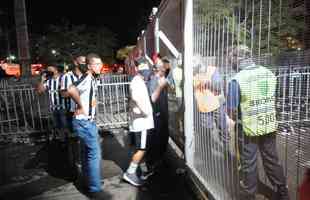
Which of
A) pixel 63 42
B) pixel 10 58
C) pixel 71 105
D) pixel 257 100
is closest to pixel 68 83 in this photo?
pixel 71 105

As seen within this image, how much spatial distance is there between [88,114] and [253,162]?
2299mm

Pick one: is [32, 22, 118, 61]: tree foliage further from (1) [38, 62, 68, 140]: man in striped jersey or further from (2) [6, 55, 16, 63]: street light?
(1) [38, 62, 68, 140]: man in striped jersey

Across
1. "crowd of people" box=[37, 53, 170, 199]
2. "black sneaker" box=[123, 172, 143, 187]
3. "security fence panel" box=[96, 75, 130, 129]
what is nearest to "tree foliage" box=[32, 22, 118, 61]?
"security fence panel" box=[96, 75, 130, 129]

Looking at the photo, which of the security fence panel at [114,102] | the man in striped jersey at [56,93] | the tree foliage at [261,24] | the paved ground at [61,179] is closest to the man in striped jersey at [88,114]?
the paved ground at [61,179]

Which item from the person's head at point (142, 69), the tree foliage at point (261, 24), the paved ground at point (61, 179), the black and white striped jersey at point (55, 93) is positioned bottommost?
the paved ground at point (61, 179)

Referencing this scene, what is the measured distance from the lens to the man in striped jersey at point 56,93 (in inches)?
289

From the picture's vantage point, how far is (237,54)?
9.39 feet

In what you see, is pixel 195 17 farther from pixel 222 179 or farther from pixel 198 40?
pixel 222 179

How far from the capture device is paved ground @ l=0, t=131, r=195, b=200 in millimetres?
4523

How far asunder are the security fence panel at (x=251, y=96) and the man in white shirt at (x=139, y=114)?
815mm

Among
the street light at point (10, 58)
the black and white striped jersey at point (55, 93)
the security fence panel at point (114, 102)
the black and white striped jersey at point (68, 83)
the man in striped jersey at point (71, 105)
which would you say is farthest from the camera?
the street light at point (10, 58)

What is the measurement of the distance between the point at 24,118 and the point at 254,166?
7981 millimetres

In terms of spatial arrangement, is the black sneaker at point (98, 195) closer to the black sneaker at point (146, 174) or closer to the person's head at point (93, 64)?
the black sneaker at point (146, 174)

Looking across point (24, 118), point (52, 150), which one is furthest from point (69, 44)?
point (52, 150)
